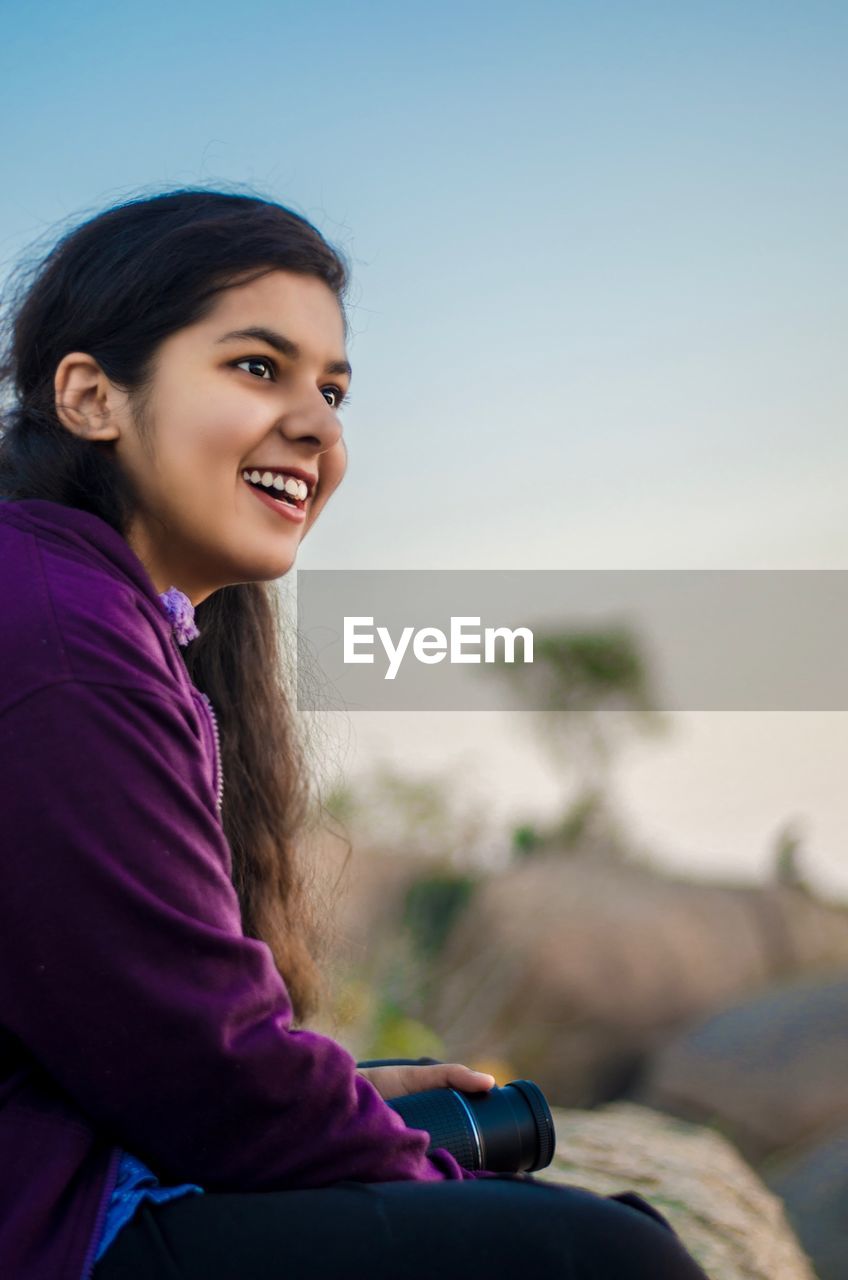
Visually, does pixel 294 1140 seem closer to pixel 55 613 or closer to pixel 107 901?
pixel 107 901

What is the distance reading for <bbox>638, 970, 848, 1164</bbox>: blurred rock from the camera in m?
6.00

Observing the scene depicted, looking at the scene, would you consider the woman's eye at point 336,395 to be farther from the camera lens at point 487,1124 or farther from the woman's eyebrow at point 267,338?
the camera lens at point 487,1124

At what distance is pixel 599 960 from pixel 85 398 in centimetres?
623

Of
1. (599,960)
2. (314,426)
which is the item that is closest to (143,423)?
(314,426)

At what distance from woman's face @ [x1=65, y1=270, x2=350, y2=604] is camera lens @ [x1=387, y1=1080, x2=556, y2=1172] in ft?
2.38

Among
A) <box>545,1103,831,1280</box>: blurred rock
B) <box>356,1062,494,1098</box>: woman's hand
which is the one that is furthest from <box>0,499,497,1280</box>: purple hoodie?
<box>545,1103,831,1280</box>: blurred rock

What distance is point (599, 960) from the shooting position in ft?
24.8

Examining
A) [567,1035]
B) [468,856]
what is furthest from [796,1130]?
[468,856]

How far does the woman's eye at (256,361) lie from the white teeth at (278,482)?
0.14 metres

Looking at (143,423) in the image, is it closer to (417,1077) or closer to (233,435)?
(233,435)

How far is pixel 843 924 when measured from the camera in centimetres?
855

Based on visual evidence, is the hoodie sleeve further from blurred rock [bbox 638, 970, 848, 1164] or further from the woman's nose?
blurred rock [bbox 638, 970, 848, 1164]

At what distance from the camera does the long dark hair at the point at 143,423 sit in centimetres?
182

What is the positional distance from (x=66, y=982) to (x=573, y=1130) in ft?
7.74
